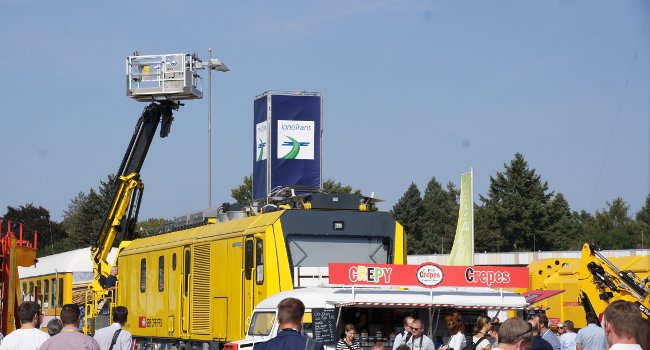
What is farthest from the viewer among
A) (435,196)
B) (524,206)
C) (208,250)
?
(435,196)

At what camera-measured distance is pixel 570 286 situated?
27.7m

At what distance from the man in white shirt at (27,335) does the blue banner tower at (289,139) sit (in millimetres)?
35719

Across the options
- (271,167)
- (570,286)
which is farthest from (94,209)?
(570,286)

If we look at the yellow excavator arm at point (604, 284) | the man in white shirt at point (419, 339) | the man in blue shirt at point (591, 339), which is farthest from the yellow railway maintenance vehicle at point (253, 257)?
the yellow excavator arm at point (604, 284)

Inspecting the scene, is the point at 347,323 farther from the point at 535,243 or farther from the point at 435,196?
the point at 435,196

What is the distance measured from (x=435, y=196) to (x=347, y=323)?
11643 cm

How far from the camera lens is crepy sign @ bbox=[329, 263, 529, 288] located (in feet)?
50.2

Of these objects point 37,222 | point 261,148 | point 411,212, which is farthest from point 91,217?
point 261,148

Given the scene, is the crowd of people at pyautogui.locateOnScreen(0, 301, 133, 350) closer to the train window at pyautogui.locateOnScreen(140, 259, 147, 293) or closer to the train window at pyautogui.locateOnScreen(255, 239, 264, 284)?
the train window at pyautogui.locateOnScreen(255, 239, 264, 284)

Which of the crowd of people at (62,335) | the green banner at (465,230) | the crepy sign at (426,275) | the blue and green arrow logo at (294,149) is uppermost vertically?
the blue and green arrow logo at (294,149)

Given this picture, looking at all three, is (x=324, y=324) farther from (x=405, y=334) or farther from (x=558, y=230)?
(x=558, y=230)

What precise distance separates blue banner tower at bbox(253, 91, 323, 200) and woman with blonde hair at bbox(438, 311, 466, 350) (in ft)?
106

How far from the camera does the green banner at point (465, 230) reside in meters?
37.4

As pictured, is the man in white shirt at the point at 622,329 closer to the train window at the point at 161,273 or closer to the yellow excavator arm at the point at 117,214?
the train window at the point at 161,273
